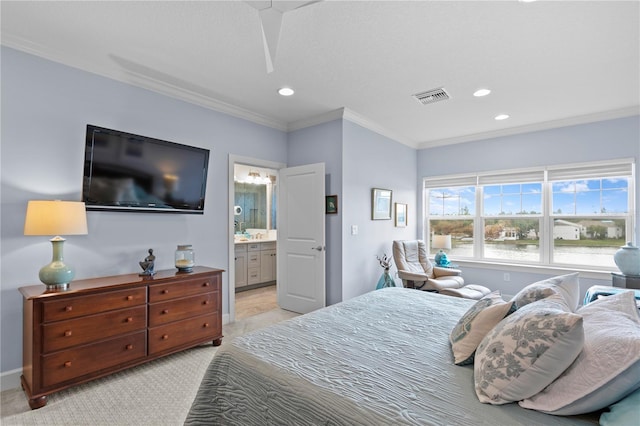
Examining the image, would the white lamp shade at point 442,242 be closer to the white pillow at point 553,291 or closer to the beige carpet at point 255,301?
the beige carpet at point 255,301

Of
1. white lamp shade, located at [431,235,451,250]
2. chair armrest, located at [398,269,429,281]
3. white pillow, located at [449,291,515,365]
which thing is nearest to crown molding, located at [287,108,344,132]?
chair armrest, located at [398,269,429,281]

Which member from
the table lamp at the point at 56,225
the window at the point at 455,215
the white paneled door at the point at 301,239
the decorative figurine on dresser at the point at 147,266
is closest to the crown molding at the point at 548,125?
the window at the point at 455,215

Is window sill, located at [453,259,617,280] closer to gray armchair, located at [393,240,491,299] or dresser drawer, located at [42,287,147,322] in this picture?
gray armchair, located at [393,240,491,299]

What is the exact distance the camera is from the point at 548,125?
14.4 ft

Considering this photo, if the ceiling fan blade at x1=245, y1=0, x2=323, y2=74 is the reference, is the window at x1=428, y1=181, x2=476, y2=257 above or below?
below

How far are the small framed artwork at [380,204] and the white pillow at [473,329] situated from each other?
9.75 ft

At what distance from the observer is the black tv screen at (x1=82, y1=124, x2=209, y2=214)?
8.80ft

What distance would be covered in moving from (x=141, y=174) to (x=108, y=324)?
4.43ft

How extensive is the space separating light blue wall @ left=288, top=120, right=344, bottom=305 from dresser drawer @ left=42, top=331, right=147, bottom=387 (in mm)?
2166

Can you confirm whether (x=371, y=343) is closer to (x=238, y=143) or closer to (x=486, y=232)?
(x=238, y=143)

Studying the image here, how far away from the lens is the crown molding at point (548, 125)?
3893mm

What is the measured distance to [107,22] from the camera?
2199 millimetres

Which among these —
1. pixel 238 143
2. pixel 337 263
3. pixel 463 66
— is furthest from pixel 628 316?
pixel 238 143

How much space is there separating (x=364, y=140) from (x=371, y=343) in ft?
10.6
